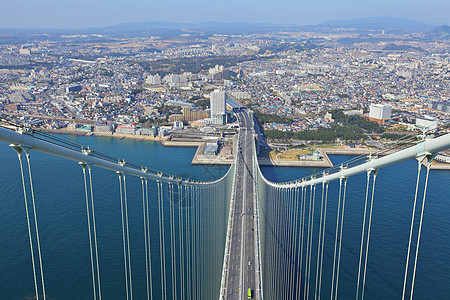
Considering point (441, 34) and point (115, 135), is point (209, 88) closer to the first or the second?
point (115, 135)

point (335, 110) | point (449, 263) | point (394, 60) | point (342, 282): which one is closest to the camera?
point (342, 282)

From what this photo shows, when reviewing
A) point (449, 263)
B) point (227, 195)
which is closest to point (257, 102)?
point (227, 195)

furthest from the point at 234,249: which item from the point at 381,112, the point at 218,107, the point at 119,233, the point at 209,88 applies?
the point at 209,88

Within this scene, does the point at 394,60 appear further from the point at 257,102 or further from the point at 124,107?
the point at 124,107

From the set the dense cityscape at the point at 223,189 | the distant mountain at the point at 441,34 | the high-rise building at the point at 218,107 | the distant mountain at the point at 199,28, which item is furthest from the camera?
the distant mountain at the point at 199,28

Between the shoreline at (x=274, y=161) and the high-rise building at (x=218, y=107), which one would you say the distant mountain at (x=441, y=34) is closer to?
the high-rise building at (x=218, y=107)

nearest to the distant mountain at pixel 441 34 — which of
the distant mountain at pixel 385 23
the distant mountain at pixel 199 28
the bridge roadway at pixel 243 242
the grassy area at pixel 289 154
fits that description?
the distant mountain at pixel 385 23
